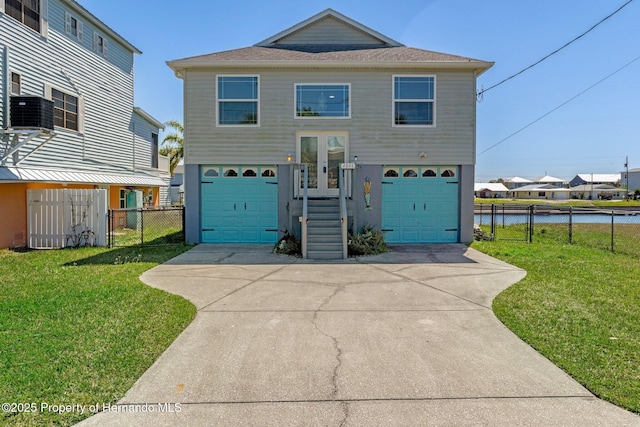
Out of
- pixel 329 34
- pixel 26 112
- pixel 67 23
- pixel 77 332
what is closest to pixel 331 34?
pixel 329 34

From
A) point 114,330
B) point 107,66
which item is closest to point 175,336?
point 114,330

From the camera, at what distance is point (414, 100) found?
1234cm

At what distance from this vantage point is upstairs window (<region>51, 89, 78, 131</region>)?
13.1 m

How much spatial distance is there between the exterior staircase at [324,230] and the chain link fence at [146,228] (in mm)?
4677

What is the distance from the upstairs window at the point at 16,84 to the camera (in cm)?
1123

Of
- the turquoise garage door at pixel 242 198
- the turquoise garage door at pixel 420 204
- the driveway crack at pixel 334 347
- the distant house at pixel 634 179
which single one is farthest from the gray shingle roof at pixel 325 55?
the distant house at pixel 634 179

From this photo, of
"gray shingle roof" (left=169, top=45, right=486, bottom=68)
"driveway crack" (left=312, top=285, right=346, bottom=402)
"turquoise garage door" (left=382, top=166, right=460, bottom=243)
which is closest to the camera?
"driveway crack" (left=312, top=285, right=346, bottom=402)

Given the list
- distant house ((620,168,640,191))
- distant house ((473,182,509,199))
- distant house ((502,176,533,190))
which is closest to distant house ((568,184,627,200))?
distant house ((620,168,640,191))

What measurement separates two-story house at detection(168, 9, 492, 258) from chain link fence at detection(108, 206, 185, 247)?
139 cm

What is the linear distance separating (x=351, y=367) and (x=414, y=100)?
10.4m

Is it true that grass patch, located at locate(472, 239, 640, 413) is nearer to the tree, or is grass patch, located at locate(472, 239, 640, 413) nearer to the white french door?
the white french door

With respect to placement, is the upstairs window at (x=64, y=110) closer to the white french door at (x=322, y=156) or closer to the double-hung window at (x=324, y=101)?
the double-hung window at (x=324, y=101)

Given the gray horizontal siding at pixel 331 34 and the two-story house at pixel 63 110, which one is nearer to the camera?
the two-story house at pixel 63 110

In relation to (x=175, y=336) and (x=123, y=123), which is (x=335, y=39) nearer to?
(x=123, y=123)
